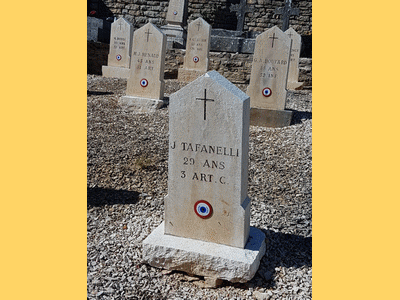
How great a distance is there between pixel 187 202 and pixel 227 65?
8778 millimetres

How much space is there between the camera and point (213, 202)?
2.97 m

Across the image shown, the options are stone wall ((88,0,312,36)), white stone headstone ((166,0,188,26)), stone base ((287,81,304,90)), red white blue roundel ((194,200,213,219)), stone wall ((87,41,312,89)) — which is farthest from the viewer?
stone wall ((88,0,312,36))

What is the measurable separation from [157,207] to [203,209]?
3.57 feet

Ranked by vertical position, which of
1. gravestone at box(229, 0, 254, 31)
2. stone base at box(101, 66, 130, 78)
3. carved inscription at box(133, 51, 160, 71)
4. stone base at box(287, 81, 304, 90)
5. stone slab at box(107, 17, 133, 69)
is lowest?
stone base at box(287, 81, 304, 90)

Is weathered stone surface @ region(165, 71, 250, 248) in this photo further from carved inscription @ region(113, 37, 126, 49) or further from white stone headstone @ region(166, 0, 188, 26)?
white stone headstone @ region(166, 0, 188, 26)

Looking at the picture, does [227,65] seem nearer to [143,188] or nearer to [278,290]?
[143,188]

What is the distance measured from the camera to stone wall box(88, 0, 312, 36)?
16.3 metres

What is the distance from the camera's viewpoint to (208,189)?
2.96 metres

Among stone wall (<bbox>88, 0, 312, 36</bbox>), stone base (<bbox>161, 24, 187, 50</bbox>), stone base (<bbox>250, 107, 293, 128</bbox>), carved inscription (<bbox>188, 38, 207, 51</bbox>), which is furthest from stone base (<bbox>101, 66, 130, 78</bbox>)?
stone wall (<bbox>88, 0, 312, 36</bbox>)

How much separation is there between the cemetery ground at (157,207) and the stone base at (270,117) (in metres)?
0.18

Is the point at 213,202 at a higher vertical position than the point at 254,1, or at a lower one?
lower

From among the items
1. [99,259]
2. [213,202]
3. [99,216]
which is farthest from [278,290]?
[99,216]

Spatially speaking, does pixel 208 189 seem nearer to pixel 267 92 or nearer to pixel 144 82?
pixel 267 92

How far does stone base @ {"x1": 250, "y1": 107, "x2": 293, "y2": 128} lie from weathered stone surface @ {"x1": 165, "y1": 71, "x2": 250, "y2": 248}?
394cm
